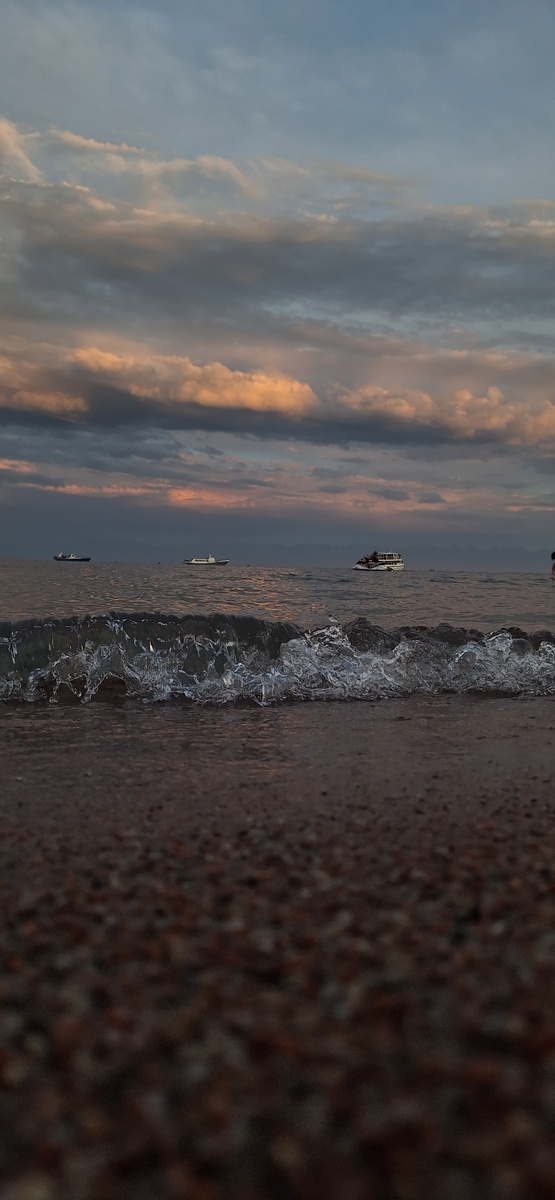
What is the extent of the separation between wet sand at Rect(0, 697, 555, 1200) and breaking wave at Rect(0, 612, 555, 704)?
430cm

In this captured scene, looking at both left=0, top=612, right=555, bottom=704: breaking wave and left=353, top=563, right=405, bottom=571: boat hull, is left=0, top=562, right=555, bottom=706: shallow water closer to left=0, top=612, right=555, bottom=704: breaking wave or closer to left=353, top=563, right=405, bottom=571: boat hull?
left=0, top=612, right=555, bottom=704: breaking wave

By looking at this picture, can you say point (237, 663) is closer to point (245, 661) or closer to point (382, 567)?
point (245, 661)

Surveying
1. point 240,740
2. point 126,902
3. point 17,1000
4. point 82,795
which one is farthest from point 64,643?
point 17,1000

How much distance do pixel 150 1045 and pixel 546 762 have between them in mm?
3968

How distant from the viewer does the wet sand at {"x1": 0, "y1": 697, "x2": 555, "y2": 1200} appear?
1185mm

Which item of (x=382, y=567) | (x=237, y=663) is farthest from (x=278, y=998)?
(x=382, y=567)

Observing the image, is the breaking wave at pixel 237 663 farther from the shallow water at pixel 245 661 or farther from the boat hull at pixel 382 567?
the boat hull at pixel 382 567

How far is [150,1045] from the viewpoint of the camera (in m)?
1.50

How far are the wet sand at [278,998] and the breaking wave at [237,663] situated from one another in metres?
4.30

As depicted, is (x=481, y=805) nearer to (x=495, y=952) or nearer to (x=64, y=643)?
(x=495, y=952)

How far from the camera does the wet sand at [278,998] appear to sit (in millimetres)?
1185

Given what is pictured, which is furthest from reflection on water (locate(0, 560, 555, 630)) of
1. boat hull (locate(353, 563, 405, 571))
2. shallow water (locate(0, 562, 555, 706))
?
boat hull (locate(353, 563, 405, 571))

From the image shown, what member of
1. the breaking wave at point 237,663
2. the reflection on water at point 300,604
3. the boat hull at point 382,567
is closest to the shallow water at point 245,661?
the breaking wave at point 237,663

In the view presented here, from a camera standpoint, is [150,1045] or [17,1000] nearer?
[150,1045]
